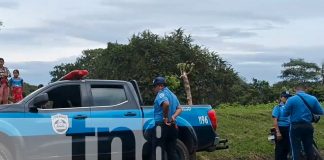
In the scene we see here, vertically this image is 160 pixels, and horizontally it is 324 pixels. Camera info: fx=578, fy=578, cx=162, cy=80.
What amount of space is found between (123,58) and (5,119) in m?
48.9

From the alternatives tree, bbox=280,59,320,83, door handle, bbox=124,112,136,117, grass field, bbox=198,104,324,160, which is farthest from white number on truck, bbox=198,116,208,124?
tree, bbox=280,59,320,83

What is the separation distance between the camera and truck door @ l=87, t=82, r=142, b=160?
955 cm

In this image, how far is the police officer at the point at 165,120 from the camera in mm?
9758

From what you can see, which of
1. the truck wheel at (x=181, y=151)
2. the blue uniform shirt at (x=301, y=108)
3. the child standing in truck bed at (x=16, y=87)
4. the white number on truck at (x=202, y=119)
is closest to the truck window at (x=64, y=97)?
the truck wheel at (x=181, y=151)

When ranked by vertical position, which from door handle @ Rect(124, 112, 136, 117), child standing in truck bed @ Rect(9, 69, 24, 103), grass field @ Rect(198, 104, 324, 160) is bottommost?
grass field @ Rect(198, 104, 324, 160)

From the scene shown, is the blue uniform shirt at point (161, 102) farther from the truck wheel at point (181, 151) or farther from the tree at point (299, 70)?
the tree at point (299, 70)

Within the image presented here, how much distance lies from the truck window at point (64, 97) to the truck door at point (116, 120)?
0.82ft

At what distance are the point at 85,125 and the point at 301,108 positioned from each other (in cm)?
416

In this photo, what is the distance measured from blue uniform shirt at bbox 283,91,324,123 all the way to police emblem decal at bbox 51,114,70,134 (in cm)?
436

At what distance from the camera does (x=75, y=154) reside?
9242 mm

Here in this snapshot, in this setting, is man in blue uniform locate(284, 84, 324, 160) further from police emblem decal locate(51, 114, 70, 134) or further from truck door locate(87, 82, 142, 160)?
police emblem decal locate(51, 114, 70, 134)

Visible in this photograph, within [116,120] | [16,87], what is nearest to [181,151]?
[116,120]

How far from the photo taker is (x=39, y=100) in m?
8.95

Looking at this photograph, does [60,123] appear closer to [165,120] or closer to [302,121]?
[165,120]
